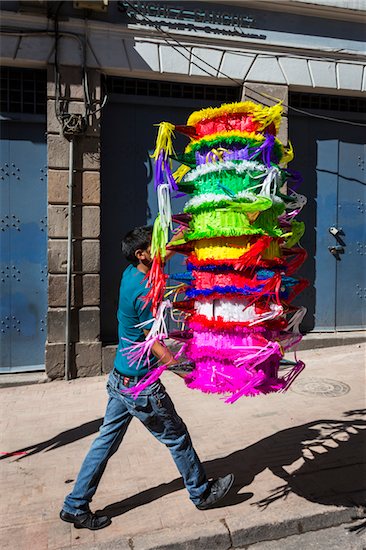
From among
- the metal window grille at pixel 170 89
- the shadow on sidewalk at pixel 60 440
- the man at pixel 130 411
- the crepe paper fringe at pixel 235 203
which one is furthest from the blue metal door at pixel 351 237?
the crepe paper fringe at pixel 235 203

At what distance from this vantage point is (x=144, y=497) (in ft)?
11.7

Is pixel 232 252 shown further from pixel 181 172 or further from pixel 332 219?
pixel 332 219

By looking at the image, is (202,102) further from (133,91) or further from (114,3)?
(114,3)

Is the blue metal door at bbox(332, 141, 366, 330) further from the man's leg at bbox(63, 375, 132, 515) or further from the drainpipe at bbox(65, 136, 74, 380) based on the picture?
the man's leg at bbox(63, 375, 132, 515)

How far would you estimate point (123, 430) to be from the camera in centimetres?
324

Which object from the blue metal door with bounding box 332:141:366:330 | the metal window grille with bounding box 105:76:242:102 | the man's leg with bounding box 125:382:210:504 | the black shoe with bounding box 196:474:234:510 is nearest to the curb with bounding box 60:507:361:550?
the black shoe with bounding box 196:474:234:510

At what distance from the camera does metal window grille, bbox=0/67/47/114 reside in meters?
6.52

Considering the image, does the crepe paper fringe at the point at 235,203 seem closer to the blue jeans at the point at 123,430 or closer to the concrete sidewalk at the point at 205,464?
the blue jeans at the point at 123,430

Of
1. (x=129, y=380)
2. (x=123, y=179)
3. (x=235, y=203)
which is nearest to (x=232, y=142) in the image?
(x=235, y=203)

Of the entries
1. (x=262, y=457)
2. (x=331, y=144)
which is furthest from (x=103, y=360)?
(x=331, y=144)

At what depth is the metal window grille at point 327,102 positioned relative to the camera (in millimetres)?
7602

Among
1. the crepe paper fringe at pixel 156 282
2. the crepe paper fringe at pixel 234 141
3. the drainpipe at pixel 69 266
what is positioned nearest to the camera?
the crepe paper fringe at pixel 234 141

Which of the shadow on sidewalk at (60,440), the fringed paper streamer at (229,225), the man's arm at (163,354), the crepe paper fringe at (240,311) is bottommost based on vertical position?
the shadow on sidewalk at (60,440)

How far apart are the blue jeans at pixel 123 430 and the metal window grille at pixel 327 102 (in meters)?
5.94
